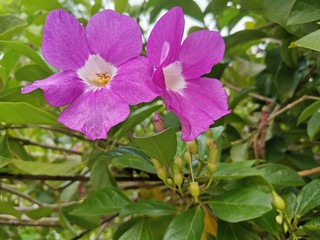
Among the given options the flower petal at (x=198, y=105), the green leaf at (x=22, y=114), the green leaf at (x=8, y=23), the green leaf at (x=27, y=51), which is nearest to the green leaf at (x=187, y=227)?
the flower petal at (x=198, y=105)

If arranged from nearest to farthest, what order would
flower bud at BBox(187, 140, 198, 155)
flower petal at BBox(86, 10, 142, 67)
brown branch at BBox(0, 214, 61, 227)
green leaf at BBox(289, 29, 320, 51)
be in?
1. green leaf at BBox(289, 29, 320, 51)
2. flower petal at BBox(86, 10, 142, 67)
3. flower bud at BBox(187, 140, 198, 155)
4. brown branch at BBox(0, 214, 61, 227)

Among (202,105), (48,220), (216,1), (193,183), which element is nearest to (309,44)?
(202,105)

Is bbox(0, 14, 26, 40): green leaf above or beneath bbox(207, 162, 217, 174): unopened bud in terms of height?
above

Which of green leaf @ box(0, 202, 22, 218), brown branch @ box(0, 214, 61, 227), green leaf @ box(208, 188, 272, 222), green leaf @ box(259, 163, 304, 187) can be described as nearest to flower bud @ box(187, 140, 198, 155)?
green leaf @ box(208, 188, 272, 222)

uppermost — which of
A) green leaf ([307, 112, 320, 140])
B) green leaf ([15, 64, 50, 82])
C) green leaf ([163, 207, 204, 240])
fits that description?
green leaf ([15, 64, 50, 82])

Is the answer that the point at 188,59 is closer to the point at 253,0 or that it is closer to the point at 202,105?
the point at 202,105

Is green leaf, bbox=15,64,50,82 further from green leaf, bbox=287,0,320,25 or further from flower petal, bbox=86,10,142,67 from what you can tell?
green leaf, bbox=287,0,320,25
